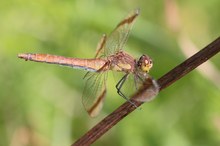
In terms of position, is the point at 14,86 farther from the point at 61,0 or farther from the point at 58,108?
the point at 61,0

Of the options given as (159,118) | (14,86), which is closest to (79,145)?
(159,118)

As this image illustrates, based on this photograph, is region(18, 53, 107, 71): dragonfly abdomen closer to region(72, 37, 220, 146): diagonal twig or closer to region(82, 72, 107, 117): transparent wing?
region(82, 72, 107, 117): transparent wing

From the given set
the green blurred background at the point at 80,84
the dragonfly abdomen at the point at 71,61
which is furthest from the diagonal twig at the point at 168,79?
the green blurred background at the point at 80,84

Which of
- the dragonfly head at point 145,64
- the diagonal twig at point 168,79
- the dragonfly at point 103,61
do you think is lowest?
the diagonal twig at point 168,79

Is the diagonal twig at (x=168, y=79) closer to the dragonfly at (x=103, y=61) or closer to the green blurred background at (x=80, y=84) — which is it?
the dragonfly at (x=103, y=61)

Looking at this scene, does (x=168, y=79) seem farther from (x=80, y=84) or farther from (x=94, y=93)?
(x=80, y=84)
